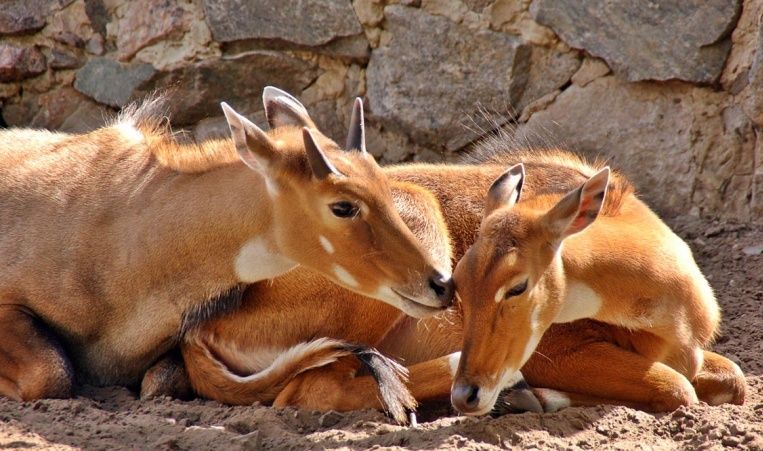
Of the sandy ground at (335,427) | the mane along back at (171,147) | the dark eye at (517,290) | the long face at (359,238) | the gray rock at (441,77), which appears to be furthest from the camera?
the gray rock at (441,77)

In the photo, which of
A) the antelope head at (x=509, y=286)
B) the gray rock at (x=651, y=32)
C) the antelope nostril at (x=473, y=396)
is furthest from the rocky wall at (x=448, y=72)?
the antelope nostril at (x=473, y=396)

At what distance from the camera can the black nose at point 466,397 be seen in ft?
16.5

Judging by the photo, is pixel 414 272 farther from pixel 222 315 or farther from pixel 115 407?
pixel 115 407

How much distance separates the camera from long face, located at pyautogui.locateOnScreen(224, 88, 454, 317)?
17.4 ft

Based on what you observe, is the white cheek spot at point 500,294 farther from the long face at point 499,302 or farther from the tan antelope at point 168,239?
the tan antelope at point 168,239

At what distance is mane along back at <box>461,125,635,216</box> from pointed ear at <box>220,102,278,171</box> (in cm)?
155

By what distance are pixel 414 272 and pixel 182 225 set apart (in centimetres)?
129

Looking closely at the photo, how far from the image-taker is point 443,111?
7648mm

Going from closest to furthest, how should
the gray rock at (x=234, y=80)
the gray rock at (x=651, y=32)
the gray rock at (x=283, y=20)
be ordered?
the gray rock at (x=651, y=32) → the gray rock at (x=283, y=20) → the gray rock at (x=234, y=80)

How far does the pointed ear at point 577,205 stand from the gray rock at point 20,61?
15.3 feet

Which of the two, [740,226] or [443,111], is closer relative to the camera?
[740,226]

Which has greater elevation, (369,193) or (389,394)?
(369,193)

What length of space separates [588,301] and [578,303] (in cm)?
7

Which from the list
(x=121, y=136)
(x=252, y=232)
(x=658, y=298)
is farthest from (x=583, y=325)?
(x=121, y=136)
